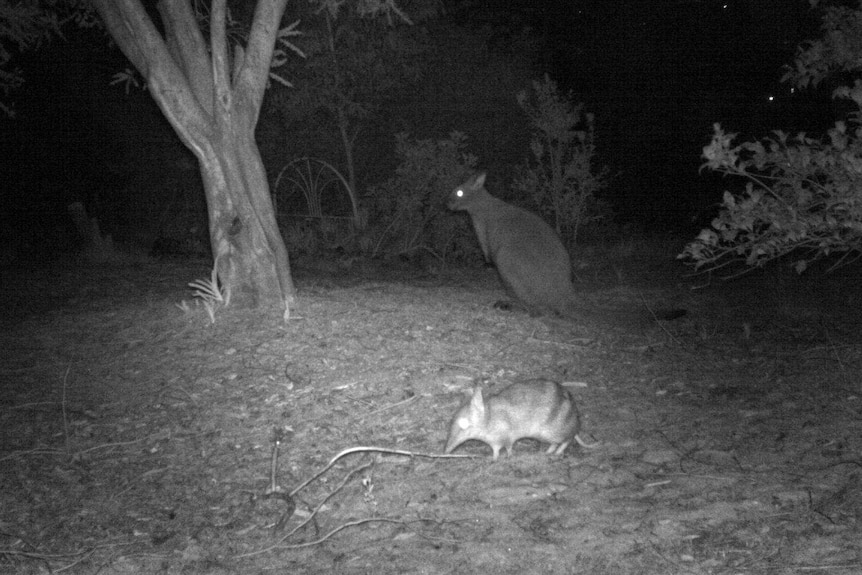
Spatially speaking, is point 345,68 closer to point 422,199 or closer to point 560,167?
point 422,199

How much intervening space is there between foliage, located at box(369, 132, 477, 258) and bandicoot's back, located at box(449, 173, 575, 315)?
315cm

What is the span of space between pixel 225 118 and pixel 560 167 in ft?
30.0

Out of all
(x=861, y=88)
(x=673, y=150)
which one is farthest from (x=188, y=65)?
(x=673, y=150)

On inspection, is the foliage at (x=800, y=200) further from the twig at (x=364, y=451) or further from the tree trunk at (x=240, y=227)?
the tree trunk at (x=240, y=227)

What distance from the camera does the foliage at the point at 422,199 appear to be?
45.6 feet

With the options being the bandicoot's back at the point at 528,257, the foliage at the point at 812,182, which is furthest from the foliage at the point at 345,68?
the foliage at the point at 812,182

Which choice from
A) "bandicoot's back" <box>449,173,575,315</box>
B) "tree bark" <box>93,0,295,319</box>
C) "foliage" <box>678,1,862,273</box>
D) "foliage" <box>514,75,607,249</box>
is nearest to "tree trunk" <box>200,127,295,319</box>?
"tree bark" <box>93,0,295,319</box>

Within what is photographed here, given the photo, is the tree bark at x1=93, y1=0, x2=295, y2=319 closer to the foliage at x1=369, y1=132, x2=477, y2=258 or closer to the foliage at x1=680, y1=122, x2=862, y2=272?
the foliage at x1=680, y1=122, x2=862, y2=272

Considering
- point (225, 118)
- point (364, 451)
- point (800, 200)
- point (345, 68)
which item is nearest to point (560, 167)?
point (345, 68)

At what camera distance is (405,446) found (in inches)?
207

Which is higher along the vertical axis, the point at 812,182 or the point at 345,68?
the point at 345,68

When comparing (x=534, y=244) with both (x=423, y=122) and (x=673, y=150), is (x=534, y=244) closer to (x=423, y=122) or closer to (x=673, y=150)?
(x=423, y=122)

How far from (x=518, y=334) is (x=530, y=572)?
153 inches

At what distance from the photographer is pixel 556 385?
5152 millimetres
